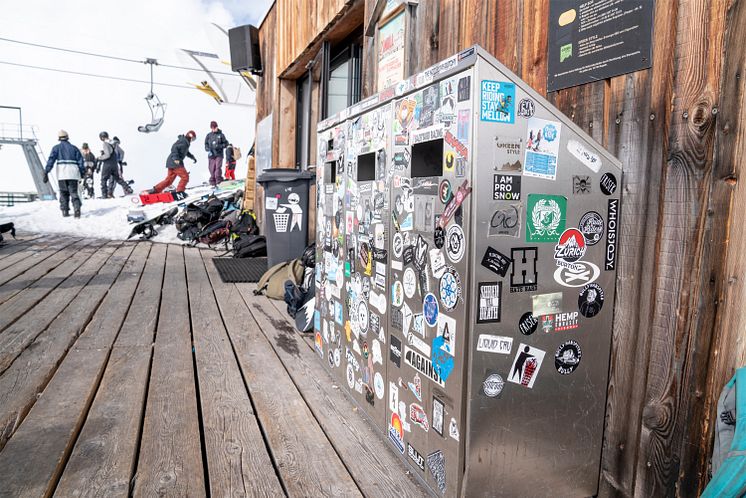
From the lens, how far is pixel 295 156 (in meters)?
7.98

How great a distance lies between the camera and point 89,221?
12.1 meters

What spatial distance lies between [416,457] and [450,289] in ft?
2.40

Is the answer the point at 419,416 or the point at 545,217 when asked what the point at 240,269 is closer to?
the point at 419,416

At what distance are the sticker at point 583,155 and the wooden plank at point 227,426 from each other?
1641 mm

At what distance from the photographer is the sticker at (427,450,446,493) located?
1.79 metres

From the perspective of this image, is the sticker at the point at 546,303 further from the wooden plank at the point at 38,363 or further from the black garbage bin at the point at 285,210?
the black garbage bin at the point at 285,210

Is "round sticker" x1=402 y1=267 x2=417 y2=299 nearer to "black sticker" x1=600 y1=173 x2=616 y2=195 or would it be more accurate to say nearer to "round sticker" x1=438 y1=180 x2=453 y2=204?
"round sticker" x1=438 y1=180 x2=453 y2=204

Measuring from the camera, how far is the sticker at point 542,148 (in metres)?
1.69

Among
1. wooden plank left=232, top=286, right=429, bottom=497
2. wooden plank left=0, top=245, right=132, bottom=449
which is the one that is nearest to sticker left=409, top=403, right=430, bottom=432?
wooden plank left=232, top=286, right=429, bottom=497

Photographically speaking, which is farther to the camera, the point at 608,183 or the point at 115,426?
the point at 115,426

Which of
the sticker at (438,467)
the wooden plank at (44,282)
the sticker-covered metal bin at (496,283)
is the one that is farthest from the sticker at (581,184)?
the wooden plank at (44,282)

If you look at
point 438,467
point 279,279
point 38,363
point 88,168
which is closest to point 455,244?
point 438,467

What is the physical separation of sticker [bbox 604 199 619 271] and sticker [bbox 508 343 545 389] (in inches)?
16.8

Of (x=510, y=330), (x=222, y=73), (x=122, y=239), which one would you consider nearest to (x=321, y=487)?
(x=510, y=330)
